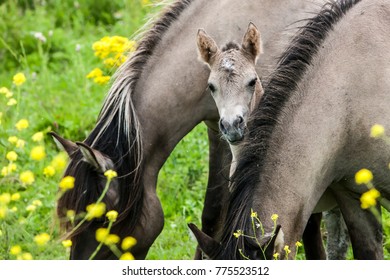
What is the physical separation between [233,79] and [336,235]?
1642 millimetres

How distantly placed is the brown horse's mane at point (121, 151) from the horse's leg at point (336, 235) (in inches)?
57.8

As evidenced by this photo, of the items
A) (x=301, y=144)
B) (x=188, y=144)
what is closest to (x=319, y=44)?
(x=301, y=144)

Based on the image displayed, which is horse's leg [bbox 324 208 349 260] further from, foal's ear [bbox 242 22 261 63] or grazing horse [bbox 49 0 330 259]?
foal's ear [bbox 242 22 261 63]

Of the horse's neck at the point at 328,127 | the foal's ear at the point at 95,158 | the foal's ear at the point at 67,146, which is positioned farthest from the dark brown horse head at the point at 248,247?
the foal's ear at the point at 67,146

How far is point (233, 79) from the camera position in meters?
5.36

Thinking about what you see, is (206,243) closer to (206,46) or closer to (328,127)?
(328,127)

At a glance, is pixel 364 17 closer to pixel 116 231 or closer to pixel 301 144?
pixel 301 144

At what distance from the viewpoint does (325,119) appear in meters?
5.07

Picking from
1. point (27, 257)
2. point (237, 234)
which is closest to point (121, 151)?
point (237, 234)

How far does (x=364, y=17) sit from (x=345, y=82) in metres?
0.46

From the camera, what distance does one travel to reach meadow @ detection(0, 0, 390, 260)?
22.0 feet

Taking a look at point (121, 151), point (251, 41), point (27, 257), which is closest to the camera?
point (27, 257)

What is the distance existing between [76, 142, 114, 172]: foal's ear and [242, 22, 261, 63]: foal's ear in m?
1.01
